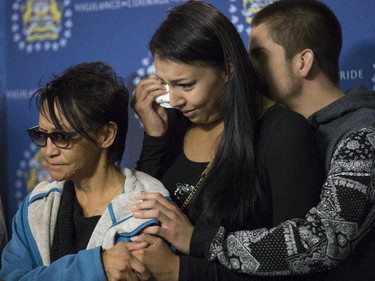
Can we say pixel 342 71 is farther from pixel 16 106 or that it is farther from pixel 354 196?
pixel 16 106

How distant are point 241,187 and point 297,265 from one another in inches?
8.9

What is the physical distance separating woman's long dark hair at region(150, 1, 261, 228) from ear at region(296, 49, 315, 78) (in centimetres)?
23

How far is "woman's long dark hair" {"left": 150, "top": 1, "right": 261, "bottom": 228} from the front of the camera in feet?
4.62

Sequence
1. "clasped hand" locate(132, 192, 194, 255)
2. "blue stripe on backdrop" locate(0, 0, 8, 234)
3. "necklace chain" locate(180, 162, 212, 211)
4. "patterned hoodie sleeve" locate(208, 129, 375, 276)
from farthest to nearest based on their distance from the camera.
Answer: "blue stripe on backdrop" locate(0, 0, 8, 234) < "necklace chain" locate(180, 162, 212, 211) < "clasped hand" locate(132, 192, 194, 255) < "patterned hoodie sleeve" locate(208, 129, 375, 276)

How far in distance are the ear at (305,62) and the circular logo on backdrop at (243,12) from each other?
60 centimetres

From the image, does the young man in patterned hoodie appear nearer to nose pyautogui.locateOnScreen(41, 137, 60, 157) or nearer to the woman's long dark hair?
the woman's long dark hair

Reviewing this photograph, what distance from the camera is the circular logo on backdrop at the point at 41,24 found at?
2600 millimetres

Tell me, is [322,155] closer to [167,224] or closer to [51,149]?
[167,224]

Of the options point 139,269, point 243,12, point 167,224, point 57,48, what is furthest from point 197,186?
point 57,48

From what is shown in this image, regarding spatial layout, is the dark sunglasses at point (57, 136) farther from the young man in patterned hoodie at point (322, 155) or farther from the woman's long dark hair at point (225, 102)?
the young man in patterned hoodie at point (322, 155)

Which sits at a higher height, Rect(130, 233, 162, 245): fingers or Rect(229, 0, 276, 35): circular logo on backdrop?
Rect(229, 0, 276, 35): circular logo on backdrop

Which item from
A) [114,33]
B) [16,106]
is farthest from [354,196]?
[16,106]

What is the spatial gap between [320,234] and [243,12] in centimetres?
116

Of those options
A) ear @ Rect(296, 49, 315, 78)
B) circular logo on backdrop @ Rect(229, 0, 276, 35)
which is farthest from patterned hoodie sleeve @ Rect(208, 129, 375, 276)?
circular logo on backdrop @ Rect(229, 0, 276, 35)
